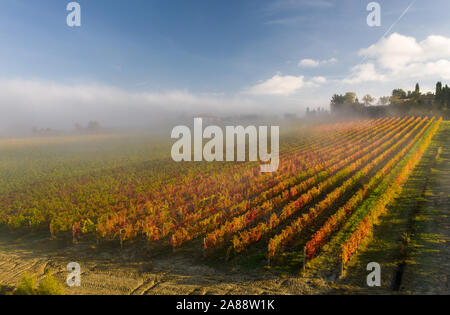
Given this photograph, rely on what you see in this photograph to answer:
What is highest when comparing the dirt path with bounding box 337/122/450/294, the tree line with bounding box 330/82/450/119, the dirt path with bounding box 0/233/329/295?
the tree line with bounding box 330/82/450/119

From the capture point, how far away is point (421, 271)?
9.08m

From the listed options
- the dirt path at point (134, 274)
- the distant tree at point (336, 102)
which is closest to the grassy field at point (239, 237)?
the dirt path at point (134, 274)

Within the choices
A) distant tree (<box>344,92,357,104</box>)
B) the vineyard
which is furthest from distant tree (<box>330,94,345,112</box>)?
the vineyard

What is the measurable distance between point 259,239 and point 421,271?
6.90 m

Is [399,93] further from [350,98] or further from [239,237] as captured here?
[239,237]

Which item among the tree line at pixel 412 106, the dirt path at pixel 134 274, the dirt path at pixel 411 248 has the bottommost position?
the dirt path at pixel 134 274

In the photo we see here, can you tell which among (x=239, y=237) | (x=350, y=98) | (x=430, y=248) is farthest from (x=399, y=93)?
(x=239, y=237)

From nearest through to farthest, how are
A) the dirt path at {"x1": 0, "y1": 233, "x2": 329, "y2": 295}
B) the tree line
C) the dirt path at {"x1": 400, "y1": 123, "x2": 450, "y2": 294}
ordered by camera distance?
the dirt path at {"x1": 400, "y1": 123, "x2": 450, "y2": 294}, the dirt path at {"x1": 0, "y1": 233, "x2": 329, "y2": 295}, the tree line

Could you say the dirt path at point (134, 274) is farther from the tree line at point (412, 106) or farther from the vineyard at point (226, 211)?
the tree line at point (412, 106)

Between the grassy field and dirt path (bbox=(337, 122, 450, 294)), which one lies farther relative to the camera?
the grassy field

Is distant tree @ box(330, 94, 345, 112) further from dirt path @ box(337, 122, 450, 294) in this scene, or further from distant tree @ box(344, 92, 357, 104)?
dirt path @ box(337, 122, 450, 294)

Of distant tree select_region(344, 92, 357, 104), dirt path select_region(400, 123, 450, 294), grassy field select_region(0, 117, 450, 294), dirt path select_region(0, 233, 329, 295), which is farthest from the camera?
distant tree select_region(344, 92, 357, 104)
